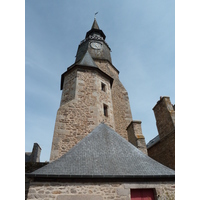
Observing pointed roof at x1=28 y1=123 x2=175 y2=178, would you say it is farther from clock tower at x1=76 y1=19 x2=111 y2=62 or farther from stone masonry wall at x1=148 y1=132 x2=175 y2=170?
clock tower at x1=76 y1=19 x2=111 y2=62

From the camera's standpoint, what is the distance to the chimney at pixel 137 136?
20.6 feet

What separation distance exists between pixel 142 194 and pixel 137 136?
3280mm


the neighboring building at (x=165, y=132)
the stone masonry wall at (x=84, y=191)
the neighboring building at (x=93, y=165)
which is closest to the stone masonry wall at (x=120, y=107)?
the neighboring building at (x=93, y=165)

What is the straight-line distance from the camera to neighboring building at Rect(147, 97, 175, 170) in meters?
6.81

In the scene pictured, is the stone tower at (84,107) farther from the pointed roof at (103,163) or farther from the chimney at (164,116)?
the chimney at (164,116)

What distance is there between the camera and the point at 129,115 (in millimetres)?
9547

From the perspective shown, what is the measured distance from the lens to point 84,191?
10.6 ft

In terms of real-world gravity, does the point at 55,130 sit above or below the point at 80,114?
below

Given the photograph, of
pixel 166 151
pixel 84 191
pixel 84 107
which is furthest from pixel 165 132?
pixel 84 191

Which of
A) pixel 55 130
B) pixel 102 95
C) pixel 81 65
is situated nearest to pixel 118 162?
pixel 55 130

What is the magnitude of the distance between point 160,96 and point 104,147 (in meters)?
5.56

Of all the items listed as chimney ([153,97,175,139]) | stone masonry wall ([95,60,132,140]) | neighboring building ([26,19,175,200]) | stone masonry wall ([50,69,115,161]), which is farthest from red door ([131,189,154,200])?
stone masonry wall ([95,60,132,140])

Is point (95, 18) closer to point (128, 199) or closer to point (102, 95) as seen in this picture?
point (102, 95)

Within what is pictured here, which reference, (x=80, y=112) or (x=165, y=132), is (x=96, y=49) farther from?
(x=165, y=132)
